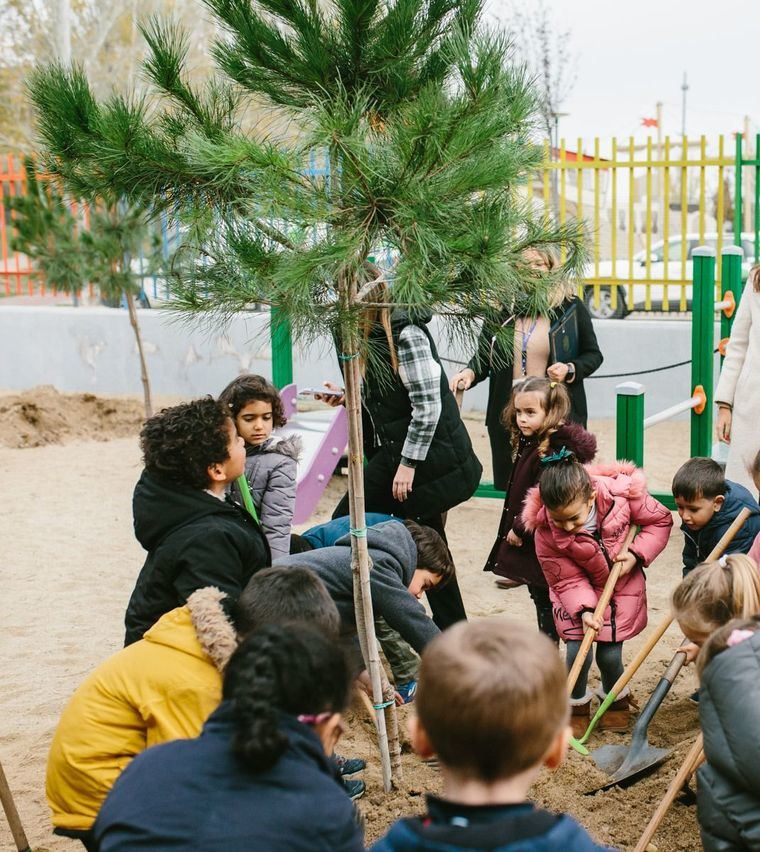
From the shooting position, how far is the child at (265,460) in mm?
3541

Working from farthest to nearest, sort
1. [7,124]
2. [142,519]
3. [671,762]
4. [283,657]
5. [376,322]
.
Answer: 1. [7,124]
2. [376,322]
3. [671,762]
4. [142,519]
5. [283,657]

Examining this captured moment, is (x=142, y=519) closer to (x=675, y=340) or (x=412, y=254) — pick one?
Result: (x=412, y=254)

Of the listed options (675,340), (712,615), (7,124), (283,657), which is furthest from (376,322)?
(7,124)

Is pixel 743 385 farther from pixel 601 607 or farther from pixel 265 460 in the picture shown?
pixel 265 460

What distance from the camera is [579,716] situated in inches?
135

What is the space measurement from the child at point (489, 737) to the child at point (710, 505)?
6.79 feet

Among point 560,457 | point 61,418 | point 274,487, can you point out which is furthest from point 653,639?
point 61,418

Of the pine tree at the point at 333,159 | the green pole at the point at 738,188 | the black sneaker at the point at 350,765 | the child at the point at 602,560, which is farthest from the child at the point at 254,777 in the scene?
the green pole at the point at 738,188

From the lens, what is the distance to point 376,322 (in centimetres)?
354

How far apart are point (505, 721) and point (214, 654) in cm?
88

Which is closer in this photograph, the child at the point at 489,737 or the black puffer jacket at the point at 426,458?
the child at the point at 489,737

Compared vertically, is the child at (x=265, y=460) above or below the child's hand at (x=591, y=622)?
above

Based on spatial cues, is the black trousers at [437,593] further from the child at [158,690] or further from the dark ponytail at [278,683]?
the dark ponytail at [278,683]

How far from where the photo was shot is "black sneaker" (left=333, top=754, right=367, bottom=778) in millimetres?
3204
